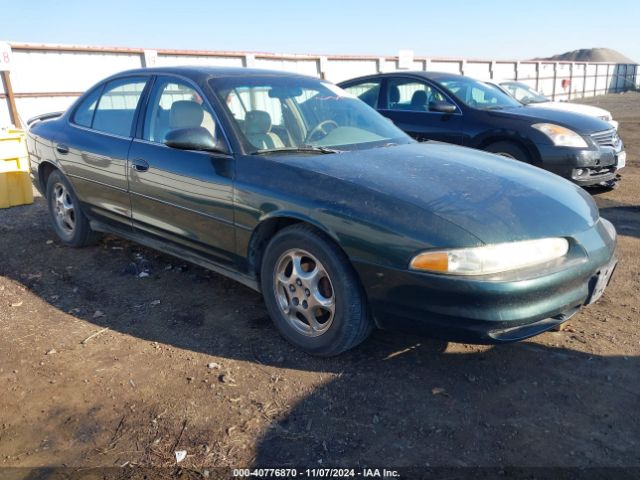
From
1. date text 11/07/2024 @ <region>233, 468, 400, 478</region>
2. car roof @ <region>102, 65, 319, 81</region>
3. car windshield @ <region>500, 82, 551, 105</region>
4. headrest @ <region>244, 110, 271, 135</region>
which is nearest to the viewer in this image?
date text 11/07/2024 @ <region>233, 468, 400, 478</region>

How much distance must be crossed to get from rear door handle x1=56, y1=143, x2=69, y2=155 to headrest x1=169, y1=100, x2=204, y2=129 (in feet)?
4.65

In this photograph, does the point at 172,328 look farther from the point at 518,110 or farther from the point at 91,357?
the point at 518,110

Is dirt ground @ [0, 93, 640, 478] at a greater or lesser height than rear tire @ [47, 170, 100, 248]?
lesser

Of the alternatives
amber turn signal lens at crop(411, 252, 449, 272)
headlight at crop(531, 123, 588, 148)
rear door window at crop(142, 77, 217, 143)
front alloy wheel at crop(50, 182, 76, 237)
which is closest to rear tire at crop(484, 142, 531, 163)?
headlight at crop(531, 123, 588, 148)

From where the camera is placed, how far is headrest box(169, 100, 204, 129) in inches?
147

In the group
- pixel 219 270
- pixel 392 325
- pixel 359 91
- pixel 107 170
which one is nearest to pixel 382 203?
pixel 392 325

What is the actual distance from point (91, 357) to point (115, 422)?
74 centimetres

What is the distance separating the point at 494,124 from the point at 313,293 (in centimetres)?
463

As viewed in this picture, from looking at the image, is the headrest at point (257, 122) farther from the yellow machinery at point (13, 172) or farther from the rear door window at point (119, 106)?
the yellow machinery at point (13, 172)

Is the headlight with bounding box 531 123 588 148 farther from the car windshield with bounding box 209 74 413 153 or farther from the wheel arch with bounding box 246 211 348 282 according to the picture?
the wheel arch with bounding box 246 211 348 282

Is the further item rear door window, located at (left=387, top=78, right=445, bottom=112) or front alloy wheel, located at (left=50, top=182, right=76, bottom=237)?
rear door window, located at (left=387, top=78, right=445, bottom=112)

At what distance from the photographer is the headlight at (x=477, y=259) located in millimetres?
2557

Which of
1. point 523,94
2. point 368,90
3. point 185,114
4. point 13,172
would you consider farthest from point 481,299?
point 523,94

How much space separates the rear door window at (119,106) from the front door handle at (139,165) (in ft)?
0.95
